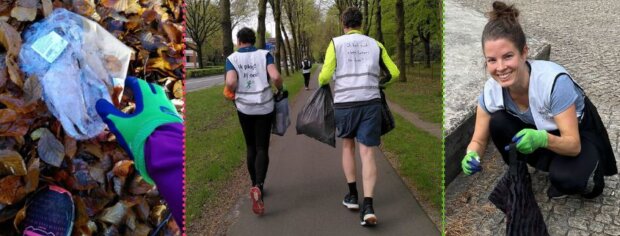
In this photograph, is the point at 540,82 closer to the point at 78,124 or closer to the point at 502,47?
the point at 502,47

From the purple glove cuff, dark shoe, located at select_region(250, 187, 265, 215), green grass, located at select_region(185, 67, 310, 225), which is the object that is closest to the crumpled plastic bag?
the purple glove cuff

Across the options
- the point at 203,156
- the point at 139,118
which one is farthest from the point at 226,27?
the point at 139,118

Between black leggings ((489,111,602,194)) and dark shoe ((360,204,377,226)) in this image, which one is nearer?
dark shoe ((360,204,377,226))

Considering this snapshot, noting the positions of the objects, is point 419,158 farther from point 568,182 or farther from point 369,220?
point 568,182

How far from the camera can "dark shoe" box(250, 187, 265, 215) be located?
1.49 metres

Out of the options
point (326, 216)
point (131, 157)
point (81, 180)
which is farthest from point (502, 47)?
point (81, 180)

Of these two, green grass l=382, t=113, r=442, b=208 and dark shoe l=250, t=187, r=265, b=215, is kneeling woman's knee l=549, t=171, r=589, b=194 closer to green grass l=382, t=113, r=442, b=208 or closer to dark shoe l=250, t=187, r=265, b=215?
green grass l=382, t=113, r=442, b=208

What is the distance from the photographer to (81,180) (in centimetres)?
97

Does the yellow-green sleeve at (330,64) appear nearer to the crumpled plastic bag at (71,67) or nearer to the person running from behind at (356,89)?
the person running from behind at (356,89)

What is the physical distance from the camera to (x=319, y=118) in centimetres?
236

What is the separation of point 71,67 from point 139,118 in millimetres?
172

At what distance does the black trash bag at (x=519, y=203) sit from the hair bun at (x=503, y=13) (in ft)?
1.59

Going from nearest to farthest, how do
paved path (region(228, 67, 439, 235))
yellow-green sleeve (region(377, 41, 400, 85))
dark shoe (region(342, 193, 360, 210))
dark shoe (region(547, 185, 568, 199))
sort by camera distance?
paved path (region(228, 67, 439, 235)) < dark shoe (region(342, 193, 360, 210)) < dark shoe (region(547, 185, 568, 199)) < yellow-green sleeve (region(377, 41, 400, 85))

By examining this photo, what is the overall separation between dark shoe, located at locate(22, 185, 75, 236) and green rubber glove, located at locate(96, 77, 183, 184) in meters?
Answer: 0.17
